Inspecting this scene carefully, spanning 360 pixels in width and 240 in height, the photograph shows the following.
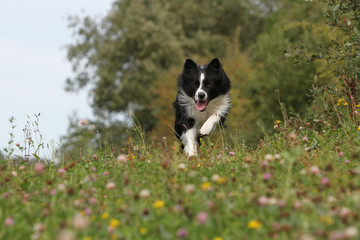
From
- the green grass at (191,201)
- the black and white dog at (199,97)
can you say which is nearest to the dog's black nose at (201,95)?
the black and white dog at (199,97)

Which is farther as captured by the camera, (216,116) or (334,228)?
Result: (216,116)

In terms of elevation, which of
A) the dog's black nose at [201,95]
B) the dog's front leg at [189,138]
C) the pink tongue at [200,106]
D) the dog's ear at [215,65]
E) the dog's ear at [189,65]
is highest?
the dog's ear at [189,65]

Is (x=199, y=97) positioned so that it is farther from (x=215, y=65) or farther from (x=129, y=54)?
→ (x=129, y=54)

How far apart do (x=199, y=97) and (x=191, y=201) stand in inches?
172

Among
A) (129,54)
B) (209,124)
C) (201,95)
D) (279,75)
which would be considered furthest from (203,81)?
(129,54)

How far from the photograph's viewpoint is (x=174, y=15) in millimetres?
36062

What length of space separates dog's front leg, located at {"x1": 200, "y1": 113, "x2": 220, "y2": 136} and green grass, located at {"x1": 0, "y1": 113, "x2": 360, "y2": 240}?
6.87 feet

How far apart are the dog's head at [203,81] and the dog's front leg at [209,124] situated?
1.13 ft

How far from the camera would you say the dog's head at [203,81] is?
26.9 feet

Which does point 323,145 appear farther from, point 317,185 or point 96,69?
point 96,69

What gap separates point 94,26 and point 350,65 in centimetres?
2844

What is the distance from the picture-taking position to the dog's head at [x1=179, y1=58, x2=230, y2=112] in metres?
8.20

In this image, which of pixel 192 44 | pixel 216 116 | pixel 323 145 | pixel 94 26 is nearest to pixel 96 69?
pixel 94 26

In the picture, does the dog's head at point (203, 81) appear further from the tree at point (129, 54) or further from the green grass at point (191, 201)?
the tree at point (129, 54)
